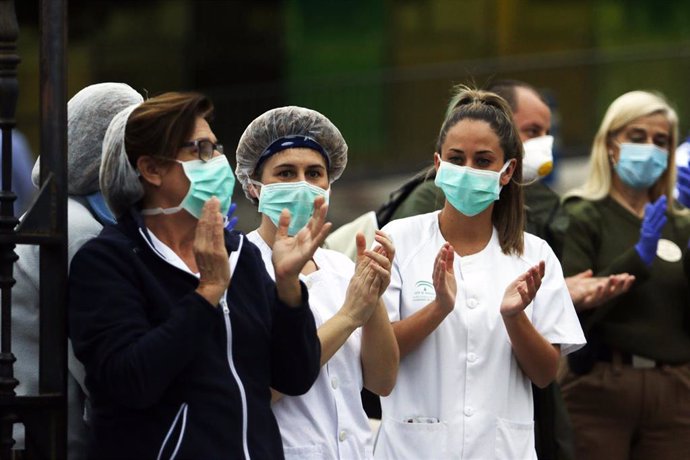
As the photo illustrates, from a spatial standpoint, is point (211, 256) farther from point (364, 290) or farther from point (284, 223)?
point (364, 290)

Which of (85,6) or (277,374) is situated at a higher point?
(85,6)

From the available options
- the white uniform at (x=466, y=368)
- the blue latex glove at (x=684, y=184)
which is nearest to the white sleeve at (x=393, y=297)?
the white uniform at (x=466, y=368)

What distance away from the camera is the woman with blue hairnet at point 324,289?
4691 mm

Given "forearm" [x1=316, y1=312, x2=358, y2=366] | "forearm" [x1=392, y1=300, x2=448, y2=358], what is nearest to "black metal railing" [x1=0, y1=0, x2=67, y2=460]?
"forearm" [x1=316, y1=312, x2=358, y2=366]

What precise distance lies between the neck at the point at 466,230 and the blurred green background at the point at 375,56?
11.6 meters

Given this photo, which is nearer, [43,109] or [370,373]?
[43,109]

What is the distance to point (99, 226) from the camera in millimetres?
4582

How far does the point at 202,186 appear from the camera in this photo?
4152 millimetres

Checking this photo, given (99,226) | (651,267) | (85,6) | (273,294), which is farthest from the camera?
(85,6)

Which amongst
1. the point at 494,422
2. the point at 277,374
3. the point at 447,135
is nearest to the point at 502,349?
the point at 494,422

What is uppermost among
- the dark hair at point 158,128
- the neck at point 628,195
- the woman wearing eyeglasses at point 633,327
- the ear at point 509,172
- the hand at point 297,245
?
the dark hair at point 158,128

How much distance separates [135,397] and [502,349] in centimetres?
166

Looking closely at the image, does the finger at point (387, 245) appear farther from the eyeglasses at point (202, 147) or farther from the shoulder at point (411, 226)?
the eyeglasses at point (202, 147)

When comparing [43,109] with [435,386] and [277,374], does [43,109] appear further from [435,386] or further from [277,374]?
[435,386]
